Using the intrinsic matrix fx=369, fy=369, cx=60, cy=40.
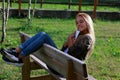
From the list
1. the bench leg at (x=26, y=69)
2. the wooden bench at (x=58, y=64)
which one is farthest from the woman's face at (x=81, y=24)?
the bench leg at (x=26, y=69)

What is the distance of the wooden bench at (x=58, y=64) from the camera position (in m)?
3.87

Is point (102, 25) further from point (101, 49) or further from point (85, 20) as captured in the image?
point (85, 20)

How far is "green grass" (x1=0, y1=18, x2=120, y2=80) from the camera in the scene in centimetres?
681

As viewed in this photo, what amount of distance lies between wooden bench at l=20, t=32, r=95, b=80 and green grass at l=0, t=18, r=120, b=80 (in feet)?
2.04

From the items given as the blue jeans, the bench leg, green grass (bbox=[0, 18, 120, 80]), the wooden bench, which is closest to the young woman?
the blue jeans

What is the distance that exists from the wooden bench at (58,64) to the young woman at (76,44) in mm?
152

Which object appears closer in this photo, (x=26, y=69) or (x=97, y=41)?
(x=26, y=69)

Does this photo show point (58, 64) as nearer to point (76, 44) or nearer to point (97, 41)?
point (76, 44)

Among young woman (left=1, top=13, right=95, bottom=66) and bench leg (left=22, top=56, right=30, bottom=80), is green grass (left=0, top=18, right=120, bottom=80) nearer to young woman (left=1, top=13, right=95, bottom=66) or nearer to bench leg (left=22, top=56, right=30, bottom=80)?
bench leg (left=22, top=56, right=30, bottom=80)

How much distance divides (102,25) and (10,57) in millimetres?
8983

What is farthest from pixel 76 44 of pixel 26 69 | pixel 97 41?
pixel 97 41

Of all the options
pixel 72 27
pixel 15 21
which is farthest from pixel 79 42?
pixel 15 21

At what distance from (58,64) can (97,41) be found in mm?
5818

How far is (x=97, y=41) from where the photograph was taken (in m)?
10.2
